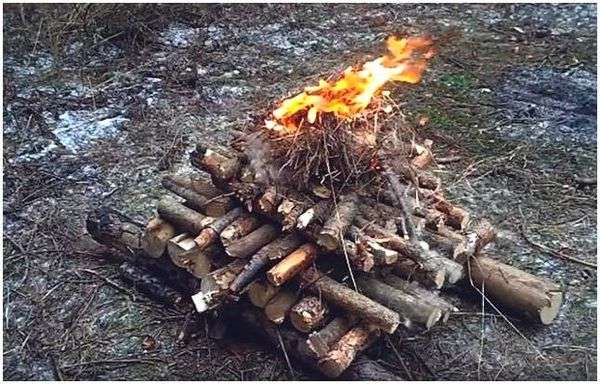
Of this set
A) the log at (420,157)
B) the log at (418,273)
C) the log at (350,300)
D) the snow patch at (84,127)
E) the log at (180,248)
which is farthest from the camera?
the snow patch at (84,127)

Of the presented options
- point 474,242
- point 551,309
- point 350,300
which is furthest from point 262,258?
point 551,309

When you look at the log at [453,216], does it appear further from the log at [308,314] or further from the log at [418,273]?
the log at [308,314]

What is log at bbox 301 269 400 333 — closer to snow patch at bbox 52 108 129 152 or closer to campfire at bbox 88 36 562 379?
campfire at bbox 88 36 562 379

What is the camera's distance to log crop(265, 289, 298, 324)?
331 cm

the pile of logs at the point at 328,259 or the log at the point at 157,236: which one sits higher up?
the pile of logs at the point at 328,259

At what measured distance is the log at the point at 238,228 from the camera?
3391 mm

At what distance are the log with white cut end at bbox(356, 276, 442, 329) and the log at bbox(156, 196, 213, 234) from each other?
80 cm

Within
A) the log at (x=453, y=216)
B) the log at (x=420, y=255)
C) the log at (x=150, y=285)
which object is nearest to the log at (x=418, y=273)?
the log at (x=420, y=255)

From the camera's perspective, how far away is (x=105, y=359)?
11.6ft

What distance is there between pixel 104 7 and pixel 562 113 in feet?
12.5

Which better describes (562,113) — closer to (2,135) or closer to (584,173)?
(584,173)

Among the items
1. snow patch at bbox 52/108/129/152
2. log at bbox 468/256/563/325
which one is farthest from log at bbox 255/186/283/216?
snow patch at bbox 52/108/129/152

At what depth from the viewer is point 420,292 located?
133 inches

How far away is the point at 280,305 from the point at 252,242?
1.00 ft
